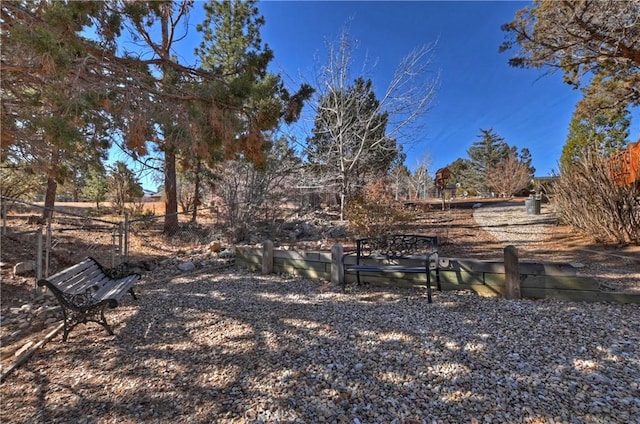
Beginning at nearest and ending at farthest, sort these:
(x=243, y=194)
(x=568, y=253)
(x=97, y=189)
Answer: (x=568, y=253)
(x=243, y=194)
(x=97, y=189)

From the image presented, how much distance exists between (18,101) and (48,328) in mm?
2767

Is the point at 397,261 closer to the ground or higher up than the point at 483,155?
closer to the ground

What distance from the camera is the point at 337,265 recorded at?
416cm

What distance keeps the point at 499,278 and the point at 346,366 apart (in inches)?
90.0

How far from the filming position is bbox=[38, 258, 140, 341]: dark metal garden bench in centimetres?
271

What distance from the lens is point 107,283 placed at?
11.6 ft

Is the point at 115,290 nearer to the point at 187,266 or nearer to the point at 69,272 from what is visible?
the point at 69,272

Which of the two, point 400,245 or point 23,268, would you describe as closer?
point 400,245

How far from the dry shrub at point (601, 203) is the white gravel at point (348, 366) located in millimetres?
3934

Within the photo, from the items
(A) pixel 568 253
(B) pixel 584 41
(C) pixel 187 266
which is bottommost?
(C) pixel 187 266

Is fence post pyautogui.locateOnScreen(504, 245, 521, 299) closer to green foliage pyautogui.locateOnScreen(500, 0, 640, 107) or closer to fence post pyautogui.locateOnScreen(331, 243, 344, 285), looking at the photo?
fence post pyautogui.locateOnScreen(331, 243, 344, 285)

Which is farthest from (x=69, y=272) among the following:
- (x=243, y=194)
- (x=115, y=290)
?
(x=243, y=194)

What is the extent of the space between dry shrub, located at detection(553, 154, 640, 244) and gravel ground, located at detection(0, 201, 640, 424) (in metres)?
3.87

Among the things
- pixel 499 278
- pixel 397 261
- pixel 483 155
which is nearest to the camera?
pixel 499 278
